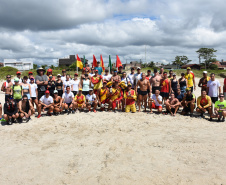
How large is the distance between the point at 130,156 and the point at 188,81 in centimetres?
503

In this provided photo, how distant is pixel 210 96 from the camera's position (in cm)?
727

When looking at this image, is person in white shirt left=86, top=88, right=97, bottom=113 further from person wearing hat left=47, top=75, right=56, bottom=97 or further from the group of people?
person wearing hat left=47, top=75, right=56, bottom=97

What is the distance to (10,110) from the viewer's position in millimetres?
6359

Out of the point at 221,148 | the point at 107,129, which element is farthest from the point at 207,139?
the point at 107,129

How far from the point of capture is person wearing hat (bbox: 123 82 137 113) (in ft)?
24.6

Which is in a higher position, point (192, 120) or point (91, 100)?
point (91, 100)

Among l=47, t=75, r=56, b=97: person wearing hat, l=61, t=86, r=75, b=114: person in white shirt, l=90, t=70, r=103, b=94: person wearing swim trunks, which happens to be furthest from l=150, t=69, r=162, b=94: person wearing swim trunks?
l=47, t=75, r=56, b=97: person wearing hat

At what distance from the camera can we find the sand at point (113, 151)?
3451 mm

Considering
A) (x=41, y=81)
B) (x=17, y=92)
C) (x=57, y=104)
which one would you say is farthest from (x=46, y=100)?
(x=17, y=92)

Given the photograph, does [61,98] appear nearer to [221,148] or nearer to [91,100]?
[91,100]

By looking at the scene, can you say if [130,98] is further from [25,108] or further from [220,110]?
[25,108]

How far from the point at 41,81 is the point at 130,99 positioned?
3.52 metres

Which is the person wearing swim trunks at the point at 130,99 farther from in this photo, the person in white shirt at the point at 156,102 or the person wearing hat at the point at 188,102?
the person wearing hat at the point at 188,102

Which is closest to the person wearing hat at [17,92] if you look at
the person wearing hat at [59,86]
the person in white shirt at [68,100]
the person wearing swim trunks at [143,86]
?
the person wearing hat at [59,86]
